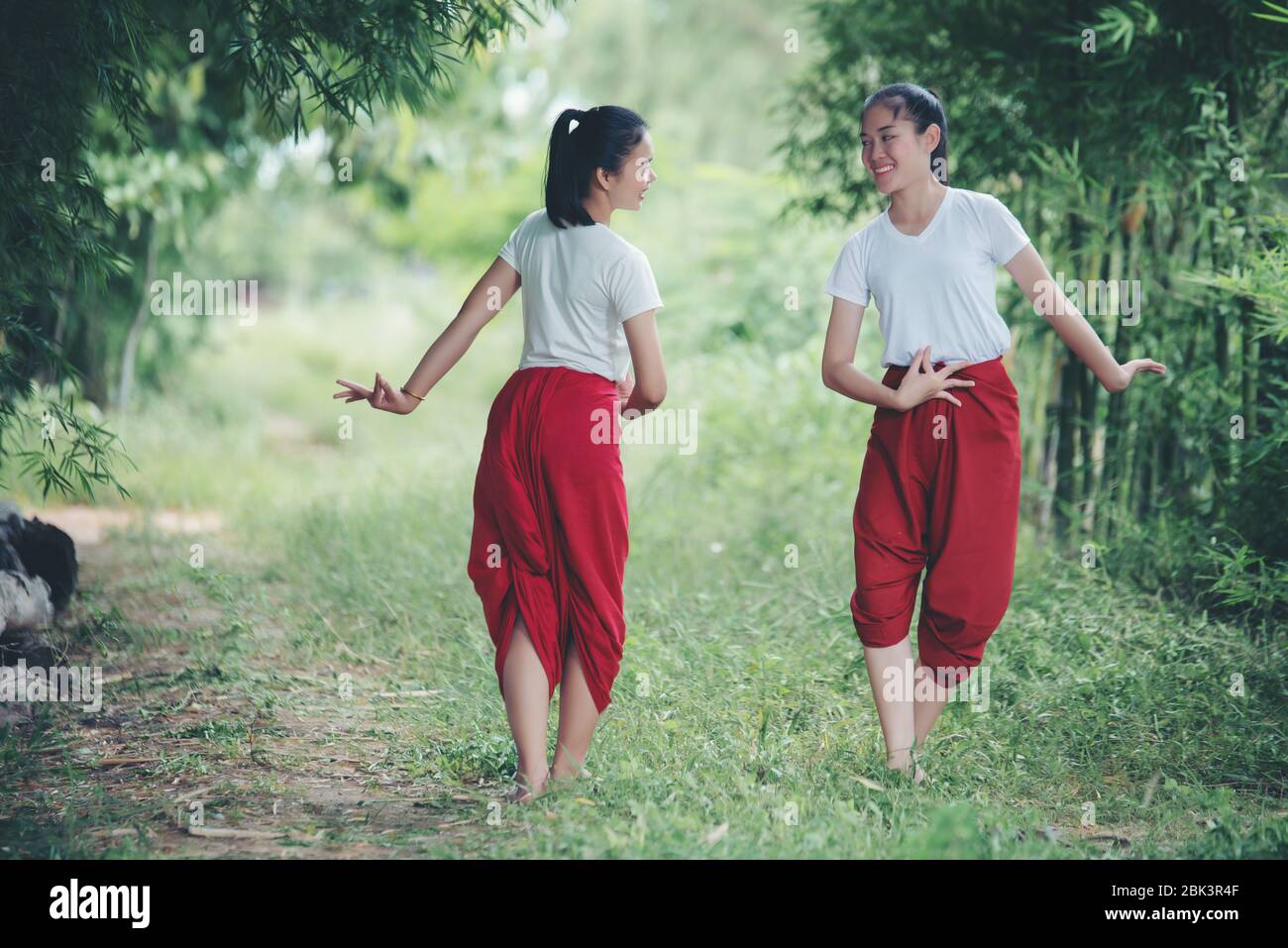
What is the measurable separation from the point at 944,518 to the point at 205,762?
89.9 inches

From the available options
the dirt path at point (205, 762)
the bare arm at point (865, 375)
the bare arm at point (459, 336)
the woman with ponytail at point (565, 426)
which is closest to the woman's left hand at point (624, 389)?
the woman with ponytail at point (565, 426)

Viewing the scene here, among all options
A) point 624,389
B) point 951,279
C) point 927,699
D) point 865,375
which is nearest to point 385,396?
point 624,389

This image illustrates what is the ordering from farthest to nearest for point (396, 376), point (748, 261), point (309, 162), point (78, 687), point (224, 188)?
point (396, 376)
point (309, 162)
point (748, 261)
point (224, 188)
point (78, 687)

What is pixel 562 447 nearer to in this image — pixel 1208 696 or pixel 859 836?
pixel 859 836

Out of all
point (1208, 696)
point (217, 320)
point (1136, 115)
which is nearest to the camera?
point (1208, 696)

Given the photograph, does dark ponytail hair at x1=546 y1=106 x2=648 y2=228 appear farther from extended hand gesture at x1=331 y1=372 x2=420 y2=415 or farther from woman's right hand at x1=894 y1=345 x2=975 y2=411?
woman's right hand at x1=894 y1=345 x2=975 y2=411

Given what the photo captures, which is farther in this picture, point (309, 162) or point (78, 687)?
point (309, 162)

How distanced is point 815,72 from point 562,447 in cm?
353

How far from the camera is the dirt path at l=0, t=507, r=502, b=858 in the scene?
3268 mm

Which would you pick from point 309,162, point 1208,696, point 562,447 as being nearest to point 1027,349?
point 1208,696

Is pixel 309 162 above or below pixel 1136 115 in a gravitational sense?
above

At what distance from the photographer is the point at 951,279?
3387 millimetres

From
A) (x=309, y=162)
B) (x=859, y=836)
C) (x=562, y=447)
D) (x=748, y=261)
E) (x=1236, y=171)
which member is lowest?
(x=859, y=836)

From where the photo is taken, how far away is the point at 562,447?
3375 mm
